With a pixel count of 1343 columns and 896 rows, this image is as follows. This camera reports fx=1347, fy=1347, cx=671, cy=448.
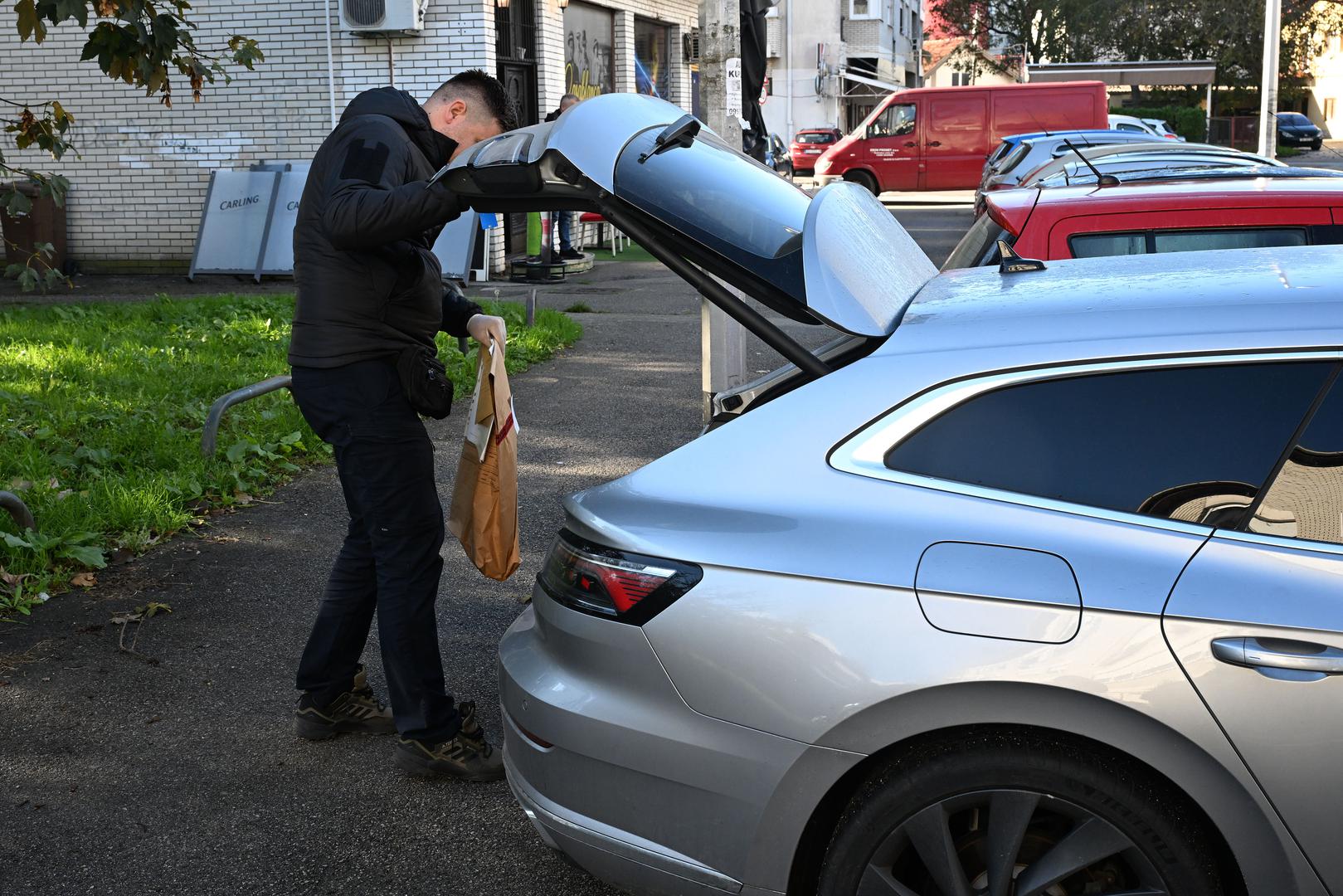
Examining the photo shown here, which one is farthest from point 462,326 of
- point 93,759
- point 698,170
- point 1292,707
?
point 1292,707

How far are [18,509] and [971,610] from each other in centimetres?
458

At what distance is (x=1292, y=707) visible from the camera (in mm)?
2277

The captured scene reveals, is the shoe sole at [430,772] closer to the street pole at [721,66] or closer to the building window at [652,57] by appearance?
the street pole at [721,66]

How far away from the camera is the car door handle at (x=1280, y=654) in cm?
227

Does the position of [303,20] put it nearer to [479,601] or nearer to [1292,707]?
[479,601]

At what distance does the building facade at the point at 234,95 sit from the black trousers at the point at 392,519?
11.6 meters

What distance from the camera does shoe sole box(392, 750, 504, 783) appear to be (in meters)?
3.86

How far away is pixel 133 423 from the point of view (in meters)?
7.43

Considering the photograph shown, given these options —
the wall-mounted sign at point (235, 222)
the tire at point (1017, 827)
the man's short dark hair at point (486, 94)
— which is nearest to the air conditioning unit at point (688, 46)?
the wall-mounted sign at point (235, 222)

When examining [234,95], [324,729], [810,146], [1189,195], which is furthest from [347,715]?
[810,146]

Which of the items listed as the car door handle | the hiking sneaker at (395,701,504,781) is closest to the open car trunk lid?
the car door handle

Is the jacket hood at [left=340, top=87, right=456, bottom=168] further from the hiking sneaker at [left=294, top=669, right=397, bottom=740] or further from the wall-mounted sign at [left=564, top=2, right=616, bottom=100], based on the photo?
the wall-mounted sign at [left=564, top=2, right=616, bottom=100]

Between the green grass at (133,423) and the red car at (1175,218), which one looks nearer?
the red car at (1175,218)

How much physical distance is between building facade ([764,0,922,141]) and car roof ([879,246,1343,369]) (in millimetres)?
47928
